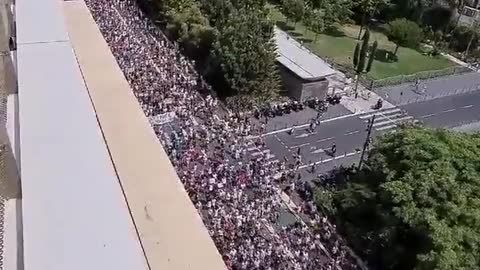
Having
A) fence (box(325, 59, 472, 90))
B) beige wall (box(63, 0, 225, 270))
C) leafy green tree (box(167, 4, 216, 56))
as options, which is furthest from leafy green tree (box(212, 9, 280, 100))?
fence (box(325, 59, 472, 90))

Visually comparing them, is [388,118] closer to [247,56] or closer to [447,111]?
[447,111]

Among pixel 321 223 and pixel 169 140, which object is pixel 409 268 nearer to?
pixel 321 223

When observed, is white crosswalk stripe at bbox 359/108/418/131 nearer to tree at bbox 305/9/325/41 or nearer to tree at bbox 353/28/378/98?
tree at bbox 353/28/378/98

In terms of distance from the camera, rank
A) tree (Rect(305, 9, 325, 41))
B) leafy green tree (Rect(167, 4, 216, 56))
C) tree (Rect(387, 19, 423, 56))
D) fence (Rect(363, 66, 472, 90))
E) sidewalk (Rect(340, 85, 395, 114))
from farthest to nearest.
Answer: tree (Rect(305, 9, 325, 41))
tree (Rect(387, 19, 423, 56))
fence (Rect(363, 66, 472, 90))
leafy green tree (Rect(167, 4, 216, 56))
sidewalk (Rect(340, 85, 395, 114))

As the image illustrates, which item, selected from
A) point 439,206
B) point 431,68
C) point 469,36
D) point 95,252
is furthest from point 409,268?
point 469,36

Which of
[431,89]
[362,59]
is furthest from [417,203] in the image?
[431,89]

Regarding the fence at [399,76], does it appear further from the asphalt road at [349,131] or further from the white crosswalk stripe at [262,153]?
the white crosswalk stripe at [262,153]
